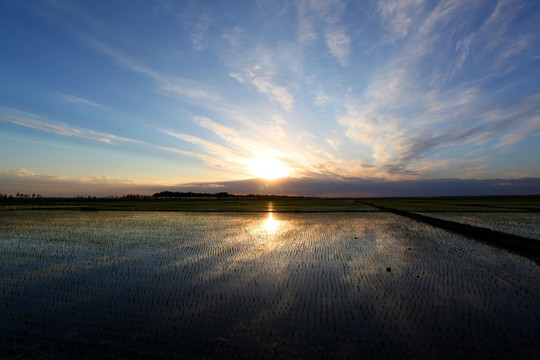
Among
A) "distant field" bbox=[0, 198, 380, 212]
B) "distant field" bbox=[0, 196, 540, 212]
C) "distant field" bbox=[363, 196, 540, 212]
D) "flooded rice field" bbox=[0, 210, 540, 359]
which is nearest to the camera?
"flooded rice field" bbox=[0, 210, 540, 359]

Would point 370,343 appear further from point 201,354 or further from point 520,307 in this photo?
point 520,307

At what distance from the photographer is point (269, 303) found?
8859mm

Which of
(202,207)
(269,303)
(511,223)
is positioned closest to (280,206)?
(202,207)

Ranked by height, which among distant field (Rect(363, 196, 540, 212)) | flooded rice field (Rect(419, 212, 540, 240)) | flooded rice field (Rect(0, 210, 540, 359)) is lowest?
flooded rice field (Rect(0, 210, 540, 359))

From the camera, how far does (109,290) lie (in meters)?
10.1

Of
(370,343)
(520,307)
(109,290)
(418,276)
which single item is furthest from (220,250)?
(520,307)

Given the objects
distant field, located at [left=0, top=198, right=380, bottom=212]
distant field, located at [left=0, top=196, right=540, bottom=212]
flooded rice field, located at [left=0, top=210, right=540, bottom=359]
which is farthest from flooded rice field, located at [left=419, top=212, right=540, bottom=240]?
distant field, located at [left=0, top=198, right=380, bottom=212]

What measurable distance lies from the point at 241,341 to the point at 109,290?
20.0ft

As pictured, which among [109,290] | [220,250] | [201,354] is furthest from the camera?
[220,250]

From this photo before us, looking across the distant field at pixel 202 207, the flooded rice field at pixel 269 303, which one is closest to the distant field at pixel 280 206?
the distant field at pixel 202 207

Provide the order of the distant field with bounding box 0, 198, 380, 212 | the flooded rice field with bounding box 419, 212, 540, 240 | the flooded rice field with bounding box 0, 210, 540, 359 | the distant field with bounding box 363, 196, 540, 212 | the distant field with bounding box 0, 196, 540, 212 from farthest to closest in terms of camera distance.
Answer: the distant field with bounding box 0, 198, 380, 212
the distant field with bounding box 0, 196, 540, 212
the distant field with bounding box 363, 196, 540, 212
the flooded rice field with bounding box 419, 212, 540, 240
the flooded rice field with bounding box 0, 210, 540, 359

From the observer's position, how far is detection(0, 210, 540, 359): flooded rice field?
6.35 meters

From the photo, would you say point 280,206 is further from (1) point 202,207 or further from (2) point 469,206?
(2) point 469,206

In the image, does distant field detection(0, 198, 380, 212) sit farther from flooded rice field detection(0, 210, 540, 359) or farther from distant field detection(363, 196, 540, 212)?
flooded rice field detection(0, 210, 540, 359)
